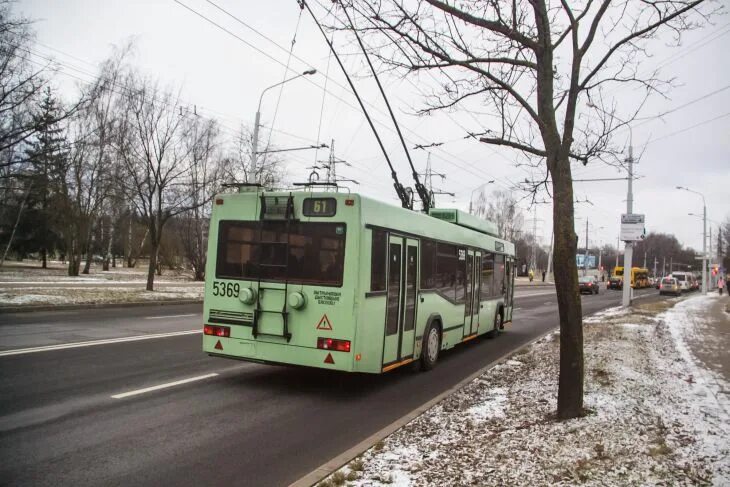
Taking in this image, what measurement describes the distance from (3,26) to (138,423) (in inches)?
542

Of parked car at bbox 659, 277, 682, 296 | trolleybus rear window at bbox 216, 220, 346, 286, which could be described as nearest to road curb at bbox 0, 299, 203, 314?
trolleybus rear window at bbox 216, 220, 346, 286

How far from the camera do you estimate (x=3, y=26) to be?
46.7ft

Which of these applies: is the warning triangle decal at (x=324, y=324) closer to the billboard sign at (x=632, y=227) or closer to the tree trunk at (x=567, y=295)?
the tree trunk at (x=567, y=295)

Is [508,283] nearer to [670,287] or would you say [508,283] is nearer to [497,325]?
[497,325]

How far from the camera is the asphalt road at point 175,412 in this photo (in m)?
4.50

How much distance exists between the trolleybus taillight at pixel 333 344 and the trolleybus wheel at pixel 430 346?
8.71 ft

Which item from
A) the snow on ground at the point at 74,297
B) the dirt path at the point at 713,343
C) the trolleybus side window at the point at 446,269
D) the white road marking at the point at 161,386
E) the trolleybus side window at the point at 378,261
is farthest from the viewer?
the snow on ground at the point at 74,297

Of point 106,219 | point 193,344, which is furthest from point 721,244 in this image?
point 193,344

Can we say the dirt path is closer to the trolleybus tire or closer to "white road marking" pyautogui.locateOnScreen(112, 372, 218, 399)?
the trolleybus tire

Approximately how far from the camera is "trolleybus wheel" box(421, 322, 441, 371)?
9250mm

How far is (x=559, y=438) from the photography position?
16.5 ft

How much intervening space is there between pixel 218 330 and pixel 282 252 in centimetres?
152

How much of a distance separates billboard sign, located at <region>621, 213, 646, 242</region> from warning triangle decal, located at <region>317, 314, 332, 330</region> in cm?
2242

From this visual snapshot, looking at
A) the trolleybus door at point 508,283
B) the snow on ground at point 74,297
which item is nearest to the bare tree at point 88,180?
the snow on ground at point 74,297
